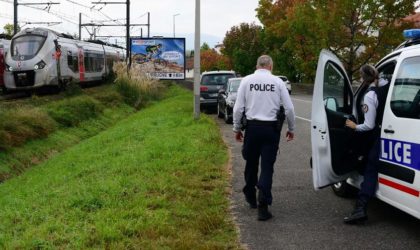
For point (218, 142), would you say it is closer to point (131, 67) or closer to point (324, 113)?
point (324, 113)

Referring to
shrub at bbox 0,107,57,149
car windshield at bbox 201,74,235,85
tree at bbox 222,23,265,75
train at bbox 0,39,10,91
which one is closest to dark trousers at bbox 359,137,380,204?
shrub at bbox 0,107,57,149

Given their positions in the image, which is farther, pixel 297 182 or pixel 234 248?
pixel 297 182

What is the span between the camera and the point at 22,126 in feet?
48.0

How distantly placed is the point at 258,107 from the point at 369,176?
1.39 metres

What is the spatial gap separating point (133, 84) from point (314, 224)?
72.6ft

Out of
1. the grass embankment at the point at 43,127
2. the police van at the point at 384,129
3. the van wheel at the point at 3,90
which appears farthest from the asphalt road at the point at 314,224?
the van wheel at the point at 3,90

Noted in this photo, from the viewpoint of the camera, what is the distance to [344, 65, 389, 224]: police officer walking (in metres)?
5.72

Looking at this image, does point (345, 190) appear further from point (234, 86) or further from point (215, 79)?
point (215, 79)

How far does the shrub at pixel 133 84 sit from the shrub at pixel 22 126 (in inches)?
403

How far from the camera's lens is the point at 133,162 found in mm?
A: 9062

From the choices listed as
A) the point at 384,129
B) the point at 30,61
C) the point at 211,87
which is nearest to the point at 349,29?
the point at 211,87

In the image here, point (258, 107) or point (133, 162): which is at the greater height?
point (258, 107)

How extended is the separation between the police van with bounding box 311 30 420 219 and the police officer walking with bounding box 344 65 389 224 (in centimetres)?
9

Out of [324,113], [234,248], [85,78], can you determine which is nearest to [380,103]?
[324,113]
